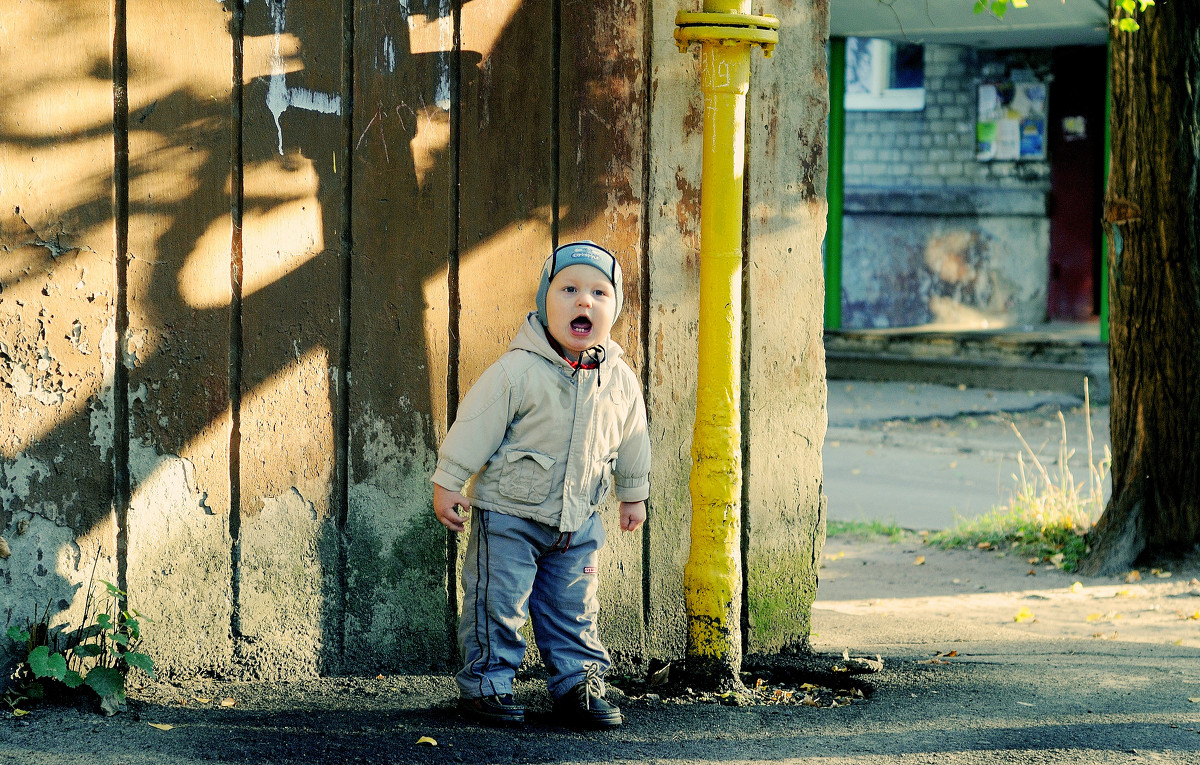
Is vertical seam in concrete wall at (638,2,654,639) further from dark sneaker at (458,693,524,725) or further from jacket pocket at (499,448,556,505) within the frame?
dark sneaker at (458,693,524,725)

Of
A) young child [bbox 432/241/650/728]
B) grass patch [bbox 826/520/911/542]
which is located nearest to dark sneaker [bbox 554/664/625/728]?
young child [bbox 432/241/650/728]

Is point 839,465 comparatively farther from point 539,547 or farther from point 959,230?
point 959,230

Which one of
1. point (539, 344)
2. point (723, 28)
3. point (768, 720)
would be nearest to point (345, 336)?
point (539, 344)

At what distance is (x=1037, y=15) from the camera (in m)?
12.7

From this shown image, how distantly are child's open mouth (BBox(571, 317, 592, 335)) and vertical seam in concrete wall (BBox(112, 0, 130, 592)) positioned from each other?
1.16 m

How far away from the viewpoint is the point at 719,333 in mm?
3551

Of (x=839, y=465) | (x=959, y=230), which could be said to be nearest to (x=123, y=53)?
(x=839, y=465)

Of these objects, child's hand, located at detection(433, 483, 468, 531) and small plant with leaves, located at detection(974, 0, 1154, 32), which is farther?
small plant with leaves, located at detection(974, 0, 1154, 32)

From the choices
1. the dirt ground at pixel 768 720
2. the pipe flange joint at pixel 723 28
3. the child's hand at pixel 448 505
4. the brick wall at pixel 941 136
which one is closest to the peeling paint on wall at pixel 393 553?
the dirt ground at pixel 768 720

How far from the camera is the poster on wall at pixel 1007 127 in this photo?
1650cm

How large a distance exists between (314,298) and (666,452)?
117 cm

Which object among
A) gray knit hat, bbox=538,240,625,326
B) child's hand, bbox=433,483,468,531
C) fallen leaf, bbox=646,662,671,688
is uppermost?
gray knit hat, bbox=538,240,625,326

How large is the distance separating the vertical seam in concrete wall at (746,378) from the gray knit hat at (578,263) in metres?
0.67

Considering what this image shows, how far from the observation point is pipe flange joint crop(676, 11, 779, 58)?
11.5 ft
